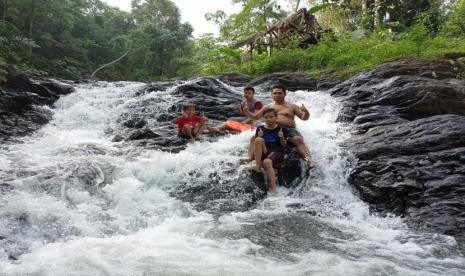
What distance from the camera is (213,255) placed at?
12.0ft

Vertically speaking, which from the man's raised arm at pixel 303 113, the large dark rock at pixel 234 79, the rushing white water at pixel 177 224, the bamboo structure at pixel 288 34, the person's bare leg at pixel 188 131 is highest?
the bamboo structure at pixel 288 34

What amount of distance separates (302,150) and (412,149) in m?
1.59

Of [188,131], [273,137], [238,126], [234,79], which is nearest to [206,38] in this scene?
[234,79]

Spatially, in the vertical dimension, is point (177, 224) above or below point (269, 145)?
below

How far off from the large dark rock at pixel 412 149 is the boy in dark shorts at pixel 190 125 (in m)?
2.73

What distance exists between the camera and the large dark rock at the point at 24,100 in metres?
8.66

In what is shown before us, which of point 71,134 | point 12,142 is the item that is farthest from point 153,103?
point 12,142

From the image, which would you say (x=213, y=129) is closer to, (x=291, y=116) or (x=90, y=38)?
(x=291, y=116)

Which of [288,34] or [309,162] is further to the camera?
[288,34]

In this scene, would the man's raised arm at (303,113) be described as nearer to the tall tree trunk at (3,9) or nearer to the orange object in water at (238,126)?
the orange object in water at (238,126)

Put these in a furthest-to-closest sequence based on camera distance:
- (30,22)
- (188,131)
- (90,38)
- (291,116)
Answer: (90,38) < (30,22) < (188,131) < (291,116)

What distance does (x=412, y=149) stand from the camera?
587 cm

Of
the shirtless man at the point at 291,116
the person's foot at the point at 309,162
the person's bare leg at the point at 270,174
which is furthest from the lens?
the shirtless man at the point at 291,116

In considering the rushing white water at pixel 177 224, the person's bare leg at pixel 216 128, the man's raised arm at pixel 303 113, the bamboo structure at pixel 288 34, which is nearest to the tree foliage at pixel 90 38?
the bamboo structure at pixel 288 34
